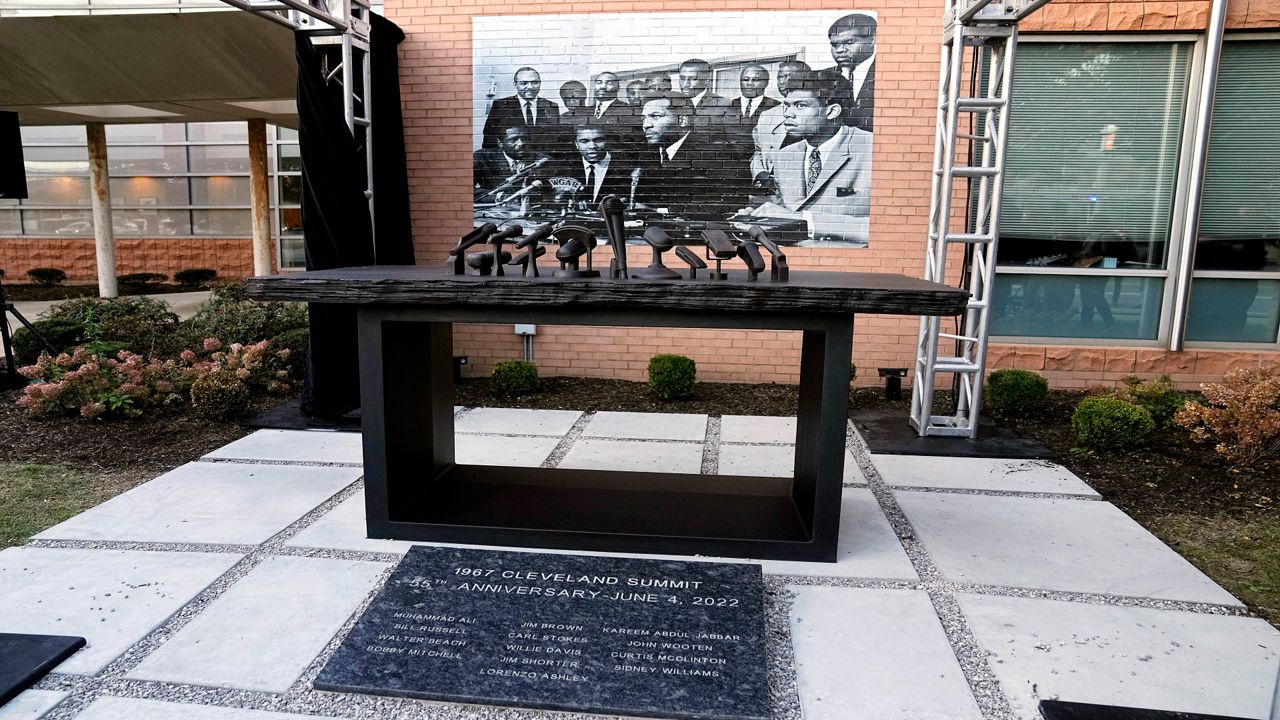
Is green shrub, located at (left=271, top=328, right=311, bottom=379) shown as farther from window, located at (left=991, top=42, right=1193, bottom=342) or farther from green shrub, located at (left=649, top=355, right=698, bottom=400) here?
window, located at (left=991, top=42, right=1193, bottom=342)

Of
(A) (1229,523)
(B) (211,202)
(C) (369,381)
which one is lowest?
(A) (1229,523)

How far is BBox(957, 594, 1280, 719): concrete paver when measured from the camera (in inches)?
97.3

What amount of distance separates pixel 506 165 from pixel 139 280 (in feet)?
35.1

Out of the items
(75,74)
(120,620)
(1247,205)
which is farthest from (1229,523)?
(75,74)

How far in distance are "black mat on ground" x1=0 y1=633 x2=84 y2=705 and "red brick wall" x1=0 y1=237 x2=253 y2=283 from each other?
1345cm

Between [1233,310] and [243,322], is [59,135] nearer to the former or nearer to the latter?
[243,322]

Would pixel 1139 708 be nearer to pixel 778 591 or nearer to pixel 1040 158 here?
pixel 778 591

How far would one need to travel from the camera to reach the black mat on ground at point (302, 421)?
18.7 feet

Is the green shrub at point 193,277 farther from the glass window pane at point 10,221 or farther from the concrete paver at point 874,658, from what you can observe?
the concrete paver at point 874,658

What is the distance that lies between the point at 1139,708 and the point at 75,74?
11.3m

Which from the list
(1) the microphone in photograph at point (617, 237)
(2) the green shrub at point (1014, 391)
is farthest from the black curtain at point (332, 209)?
(2) the green shrub at point (1014, 391)

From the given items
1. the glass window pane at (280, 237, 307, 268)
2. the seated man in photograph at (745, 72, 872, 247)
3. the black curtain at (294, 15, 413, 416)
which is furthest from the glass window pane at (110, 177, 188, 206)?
the seated man in photograph at (745, 72, 872, 247)

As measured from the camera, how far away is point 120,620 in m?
2.88

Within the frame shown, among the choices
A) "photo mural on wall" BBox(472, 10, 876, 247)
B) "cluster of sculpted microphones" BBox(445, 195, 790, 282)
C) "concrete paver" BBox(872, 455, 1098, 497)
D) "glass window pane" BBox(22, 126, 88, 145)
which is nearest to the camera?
"cluster of sculpted microphones" BBox(445, 195, 790, 282)
